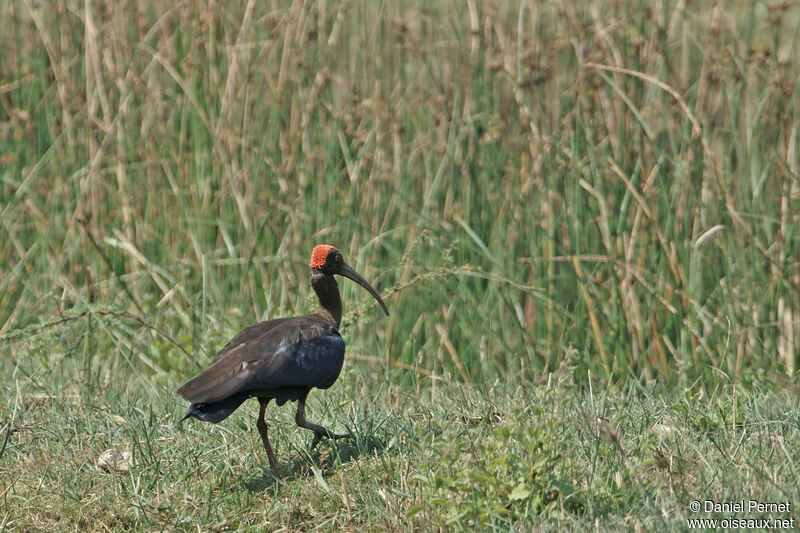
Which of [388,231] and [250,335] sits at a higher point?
[250,335]

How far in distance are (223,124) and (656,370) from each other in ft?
10.5

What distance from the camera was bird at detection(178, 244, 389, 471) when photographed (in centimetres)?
389

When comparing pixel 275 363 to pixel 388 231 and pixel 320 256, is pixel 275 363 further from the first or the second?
pixel 388 231

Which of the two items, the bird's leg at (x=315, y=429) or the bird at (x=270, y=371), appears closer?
the bird at (x=270, y=371)

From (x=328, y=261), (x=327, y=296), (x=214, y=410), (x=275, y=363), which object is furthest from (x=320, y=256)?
(x=214, y=410)

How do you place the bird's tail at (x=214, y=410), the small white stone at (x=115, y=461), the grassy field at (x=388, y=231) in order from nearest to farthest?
1. the bird's tail at (x=214, y=410)
2. the small white stone at (x=115, y=461)
3. the grassy field at (x=388, y=231)

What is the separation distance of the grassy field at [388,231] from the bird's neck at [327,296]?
42cm

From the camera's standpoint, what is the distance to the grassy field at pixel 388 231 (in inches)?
166

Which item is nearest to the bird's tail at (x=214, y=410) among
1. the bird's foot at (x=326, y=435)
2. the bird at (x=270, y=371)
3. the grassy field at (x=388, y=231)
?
the bird at (x=270, y=371)

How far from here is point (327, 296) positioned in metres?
4.77

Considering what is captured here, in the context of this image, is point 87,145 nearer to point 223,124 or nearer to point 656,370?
point 223,124

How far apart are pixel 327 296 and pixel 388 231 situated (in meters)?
1.46

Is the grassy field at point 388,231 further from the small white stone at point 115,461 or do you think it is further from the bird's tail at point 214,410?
the bird's tail at point 214,410

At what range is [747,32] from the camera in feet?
19.5
